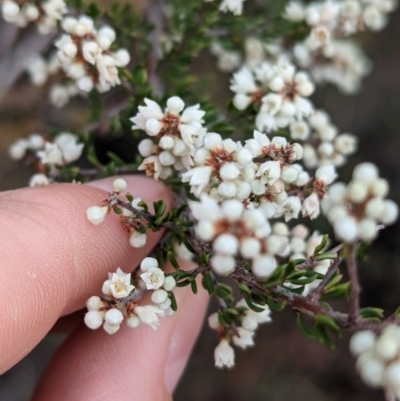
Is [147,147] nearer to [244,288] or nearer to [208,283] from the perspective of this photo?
[208,283]

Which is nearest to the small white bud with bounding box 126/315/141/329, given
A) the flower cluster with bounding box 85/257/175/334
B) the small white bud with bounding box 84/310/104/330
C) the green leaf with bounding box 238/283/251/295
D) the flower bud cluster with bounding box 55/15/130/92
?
the flower cluster with bounding box 85/257/175/334

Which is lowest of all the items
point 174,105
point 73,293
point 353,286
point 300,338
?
point 300,338

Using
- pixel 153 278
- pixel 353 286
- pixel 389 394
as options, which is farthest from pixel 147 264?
pixel 389 394

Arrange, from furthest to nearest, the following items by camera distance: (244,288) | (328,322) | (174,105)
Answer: (174,105), (244,288), (328,322)

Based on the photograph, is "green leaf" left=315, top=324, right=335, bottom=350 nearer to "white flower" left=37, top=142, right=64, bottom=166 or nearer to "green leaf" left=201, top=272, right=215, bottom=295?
"green leaf" left=201, top=272, right=215, bottom=295

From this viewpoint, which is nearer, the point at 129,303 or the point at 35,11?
the point at 129,303

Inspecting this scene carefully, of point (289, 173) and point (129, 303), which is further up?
point (289, 173)

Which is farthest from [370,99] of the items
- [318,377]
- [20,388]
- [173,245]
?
[20,388]

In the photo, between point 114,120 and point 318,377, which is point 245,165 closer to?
point 114,120

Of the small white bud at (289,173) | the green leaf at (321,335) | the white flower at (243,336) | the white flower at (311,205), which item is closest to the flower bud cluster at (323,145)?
the white flower at (311,205)
